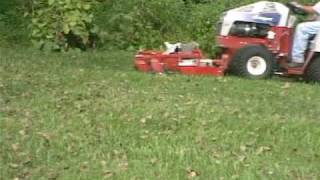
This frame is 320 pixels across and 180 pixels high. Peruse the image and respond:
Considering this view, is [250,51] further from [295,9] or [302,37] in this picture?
[295,9]

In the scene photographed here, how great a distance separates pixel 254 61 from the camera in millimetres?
10219

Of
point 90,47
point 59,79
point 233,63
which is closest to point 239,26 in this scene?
point 233,63

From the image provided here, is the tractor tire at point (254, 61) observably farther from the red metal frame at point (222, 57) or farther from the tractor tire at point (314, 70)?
the tractor tire at point (314, 70)

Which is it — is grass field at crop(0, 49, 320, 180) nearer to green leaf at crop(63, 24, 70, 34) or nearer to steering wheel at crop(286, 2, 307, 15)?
steering wheel at crop(286, 2, 307, 15)

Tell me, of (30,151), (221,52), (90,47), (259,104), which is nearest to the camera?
(30,151)

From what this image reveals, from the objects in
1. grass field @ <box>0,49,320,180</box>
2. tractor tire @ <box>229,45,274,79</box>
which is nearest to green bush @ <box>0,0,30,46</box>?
grass field @ <box>0,49,320,180</box>

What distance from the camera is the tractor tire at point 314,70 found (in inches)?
389

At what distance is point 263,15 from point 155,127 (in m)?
3.85

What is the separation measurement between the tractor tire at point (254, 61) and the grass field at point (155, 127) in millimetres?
551

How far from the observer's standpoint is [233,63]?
10.2 metres

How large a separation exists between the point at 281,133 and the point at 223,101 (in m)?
1.49

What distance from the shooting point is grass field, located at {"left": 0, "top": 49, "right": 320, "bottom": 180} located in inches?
223

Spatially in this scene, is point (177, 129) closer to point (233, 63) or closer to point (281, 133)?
point (281, 133)

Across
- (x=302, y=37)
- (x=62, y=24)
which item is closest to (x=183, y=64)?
(x=302, y=37)
